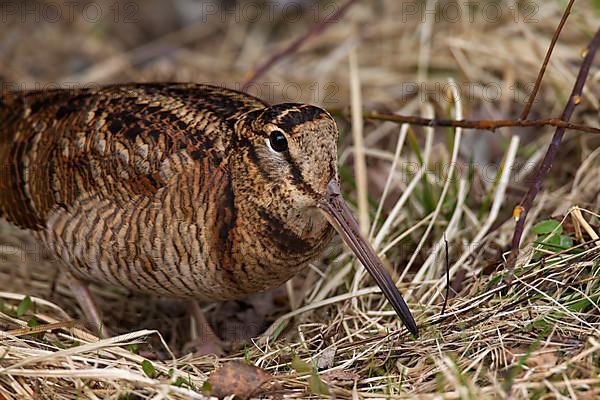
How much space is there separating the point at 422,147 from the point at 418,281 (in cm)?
119

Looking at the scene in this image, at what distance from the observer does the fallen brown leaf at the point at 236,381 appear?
254 cm

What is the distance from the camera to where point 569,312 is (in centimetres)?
262

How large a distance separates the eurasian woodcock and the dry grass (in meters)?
0.28

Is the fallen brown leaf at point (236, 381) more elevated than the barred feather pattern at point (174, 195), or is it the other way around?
the barred feather pattern at point (174, 195)

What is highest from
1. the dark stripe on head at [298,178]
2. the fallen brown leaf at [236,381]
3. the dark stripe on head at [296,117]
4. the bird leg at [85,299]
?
the dark stripe on head at [296,117]

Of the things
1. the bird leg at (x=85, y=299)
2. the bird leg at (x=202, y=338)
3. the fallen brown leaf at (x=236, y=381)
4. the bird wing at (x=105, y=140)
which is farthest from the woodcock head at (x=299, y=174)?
the bird leg at (x=85, y=299)

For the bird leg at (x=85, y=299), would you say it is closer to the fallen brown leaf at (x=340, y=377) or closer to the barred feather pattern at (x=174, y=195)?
the barred feather pattern at (x=174, y=195)

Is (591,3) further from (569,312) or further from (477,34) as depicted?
(569,312)

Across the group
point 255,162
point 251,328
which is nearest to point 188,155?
point 255,162

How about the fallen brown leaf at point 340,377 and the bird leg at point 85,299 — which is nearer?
the fallen brown leaf at point 340,377

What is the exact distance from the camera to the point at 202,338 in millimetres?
3467

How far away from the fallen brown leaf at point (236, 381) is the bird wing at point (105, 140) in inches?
29.2

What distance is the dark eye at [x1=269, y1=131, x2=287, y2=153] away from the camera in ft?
8.64

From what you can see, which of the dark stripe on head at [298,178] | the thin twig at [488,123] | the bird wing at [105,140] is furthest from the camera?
the thin twig at [488,123]
